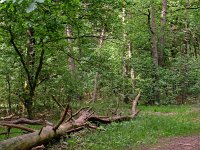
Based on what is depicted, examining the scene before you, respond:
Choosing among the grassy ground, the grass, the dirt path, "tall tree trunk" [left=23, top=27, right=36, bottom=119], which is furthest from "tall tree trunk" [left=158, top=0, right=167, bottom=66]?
the dirt path

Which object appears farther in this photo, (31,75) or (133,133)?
(31,75)

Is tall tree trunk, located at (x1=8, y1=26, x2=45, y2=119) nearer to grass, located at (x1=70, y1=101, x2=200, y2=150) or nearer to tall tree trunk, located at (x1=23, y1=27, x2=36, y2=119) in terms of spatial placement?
tall tree trunk, located at (x1=23, y1=27, x2=36, y2=119)

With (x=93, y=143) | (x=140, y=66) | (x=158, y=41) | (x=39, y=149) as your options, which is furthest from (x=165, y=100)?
(x=39, y=149)

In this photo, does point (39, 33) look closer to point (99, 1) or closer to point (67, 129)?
point (99, 1)

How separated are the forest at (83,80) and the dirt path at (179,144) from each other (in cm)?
34

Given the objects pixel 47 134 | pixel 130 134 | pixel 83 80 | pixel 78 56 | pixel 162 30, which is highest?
pixel 162 30

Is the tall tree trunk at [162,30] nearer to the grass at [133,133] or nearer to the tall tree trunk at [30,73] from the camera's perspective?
the grass at [133,133]

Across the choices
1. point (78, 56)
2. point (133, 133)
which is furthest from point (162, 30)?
point (133, 133)

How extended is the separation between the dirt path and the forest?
340 millimetres

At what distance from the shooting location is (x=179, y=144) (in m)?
9.98

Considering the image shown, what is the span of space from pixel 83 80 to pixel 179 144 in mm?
10685

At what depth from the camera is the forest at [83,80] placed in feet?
33.4

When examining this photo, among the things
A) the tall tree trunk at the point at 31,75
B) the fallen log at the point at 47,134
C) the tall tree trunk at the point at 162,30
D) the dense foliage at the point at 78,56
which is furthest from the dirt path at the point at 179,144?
the tall tree trunk at the point at 162,30

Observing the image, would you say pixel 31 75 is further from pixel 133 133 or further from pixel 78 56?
pixel 133 133
